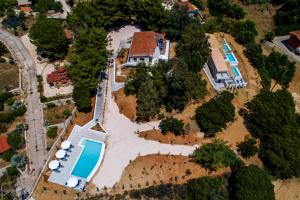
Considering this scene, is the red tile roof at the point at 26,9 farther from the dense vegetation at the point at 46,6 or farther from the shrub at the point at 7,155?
the shrub at the point at 7,155

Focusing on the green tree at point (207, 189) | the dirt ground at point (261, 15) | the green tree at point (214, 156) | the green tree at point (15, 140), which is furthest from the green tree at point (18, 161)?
the dirt ground at point (261, 15)

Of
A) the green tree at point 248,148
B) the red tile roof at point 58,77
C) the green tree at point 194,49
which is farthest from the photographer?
the green tree at point 194,49

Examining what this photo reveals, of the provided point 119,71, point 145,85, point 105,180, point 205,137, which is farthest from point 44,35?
point 205,137

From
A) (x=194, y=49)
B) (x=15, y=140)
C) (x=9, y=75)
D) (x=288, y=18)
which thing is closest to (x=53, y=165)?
(x=15, y=140)

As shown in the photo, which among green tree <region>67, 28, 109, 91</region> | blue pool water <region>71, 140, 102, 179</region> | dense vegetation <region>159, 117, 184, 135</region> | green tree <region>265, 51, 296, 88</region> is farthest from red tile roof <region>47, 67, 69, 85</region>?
green tree <region>265, 51, 296, 88</region>

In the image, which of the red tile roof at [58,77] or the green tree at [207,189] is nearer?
the green tree at [207,189]

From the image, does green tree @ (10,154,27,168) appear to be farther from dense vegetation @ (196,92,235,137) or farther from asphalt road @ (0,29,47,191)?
dense vegetation @ (196,92,235,137)

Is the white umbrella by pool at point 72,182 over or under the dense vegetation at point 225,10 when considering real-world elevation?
under

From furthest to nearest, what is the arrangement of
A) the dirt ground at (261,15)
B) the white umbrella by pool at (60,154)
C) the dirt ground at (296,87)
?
the dirt ground at (261,15) → the dirt ground at (296,87) → the white umbrella by pool at (60,154)
